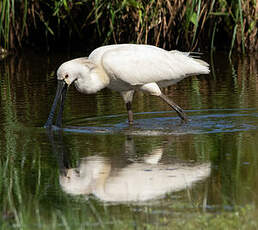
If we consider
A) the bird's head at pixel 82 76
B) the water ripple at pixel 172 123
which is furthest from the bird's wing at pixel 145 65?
the water ripple at pixel 172 123

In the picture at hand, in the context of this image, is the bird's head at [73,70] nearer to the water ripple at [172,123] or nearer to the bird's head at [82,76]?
the bird's head at [82,76]

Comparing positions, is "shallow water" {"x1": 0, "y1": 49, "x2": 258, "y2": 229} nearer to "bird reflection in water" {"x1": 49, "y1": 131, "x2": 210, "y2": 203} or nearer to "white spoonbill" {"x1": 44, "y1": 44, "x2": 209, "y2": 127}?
"bird reflection in water" {"x1": 49, "y1": 131, "x2": 210, "y2": 203}

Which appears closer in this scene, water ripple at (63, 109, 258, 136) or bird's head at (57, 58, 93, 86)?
water ripple at (63, 109, 258, 136)

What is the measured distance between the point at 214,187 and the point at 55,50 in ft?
36.1

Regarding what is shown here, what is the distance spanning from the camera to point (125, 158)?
5984mm

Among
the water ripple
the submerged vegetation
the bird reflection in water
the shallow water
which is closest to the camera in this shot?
the shallow water

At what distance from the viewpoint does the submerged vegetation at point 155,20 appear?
39.3 ft

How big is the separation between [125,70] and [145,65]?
299mm

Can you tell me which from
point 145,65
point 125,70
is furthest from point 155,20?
point 125,70

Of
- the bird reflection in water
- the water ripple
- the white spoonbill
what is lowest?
the water ripple

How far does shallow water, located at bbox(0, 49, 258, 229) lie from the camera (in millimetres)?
4566

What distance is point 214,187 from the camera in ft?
16.3

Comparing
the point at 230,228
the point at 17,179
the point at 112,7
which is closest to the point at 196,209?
the point at 230,228

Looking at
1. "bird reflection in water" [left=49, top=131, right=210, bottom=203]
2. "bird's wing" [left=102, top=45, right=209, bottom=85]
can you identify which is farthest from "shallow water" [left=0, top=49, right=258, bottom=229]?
"bird's wing" [left=102, top=45, right=209, bottom=85]
